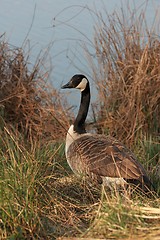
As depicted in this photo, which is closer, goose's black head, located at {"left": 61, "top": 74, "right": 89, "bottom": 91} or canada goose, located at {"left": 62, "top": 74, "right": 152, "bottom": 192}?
canada goose, located at {"left": 62, "top": 74, "right": 152, "bottom": 192}

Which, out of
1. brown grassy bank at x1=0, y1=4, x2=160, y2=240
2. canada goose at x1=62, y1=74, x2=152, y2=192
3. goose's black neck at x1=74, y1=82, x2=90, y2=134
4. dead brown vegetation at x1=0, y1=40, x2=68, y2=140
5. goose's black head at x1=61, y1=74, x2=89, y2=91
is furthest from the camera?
dead brown vegetation at x1=0, y1=40, x2=68, y2=140

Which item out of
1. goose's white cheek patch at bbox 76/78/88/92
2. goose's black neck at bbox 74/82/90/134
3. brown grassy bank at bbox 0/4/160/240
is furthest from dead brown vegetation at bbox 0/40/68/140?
goose's white cheek patch at bbox 76/78/88/92

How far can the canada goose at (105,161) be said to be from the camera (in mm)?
4395

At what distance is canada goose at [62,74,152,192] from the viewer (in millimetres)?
4395

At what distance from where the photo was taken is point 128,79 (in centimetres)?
655

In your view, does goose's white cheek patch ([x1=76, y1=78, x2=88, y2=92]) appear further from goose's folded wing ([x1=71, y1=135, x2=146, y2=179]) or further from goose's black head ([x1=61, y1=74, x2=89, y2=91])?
goose's folded wing ([x1=71, y1=135, x2=146, y2=179])

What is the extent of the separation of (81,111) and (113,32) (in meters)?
1.24

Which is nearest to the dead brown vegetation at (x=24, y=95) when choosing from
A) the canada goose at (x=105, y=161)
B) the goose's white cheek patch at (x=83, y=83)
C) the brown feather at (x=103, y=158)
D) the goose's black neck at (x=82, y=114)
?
the goose's black neck at (x=82, y=114)

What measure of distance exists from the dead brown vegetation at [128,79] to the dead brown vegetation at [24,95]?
64 centimetres

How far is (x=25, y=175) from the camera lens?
3838 mm

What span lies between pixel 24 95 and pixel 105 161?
8.62 feet

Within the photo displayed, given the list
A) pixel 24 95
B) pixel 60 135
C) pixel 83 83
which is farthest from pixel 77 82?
pixel 24 95

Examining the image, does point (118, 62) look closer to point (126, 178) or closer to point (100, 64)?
point (100, 64)

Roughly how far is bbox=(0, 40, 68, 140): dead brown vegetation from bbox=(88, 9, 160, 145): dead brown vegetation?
2.10 ft
